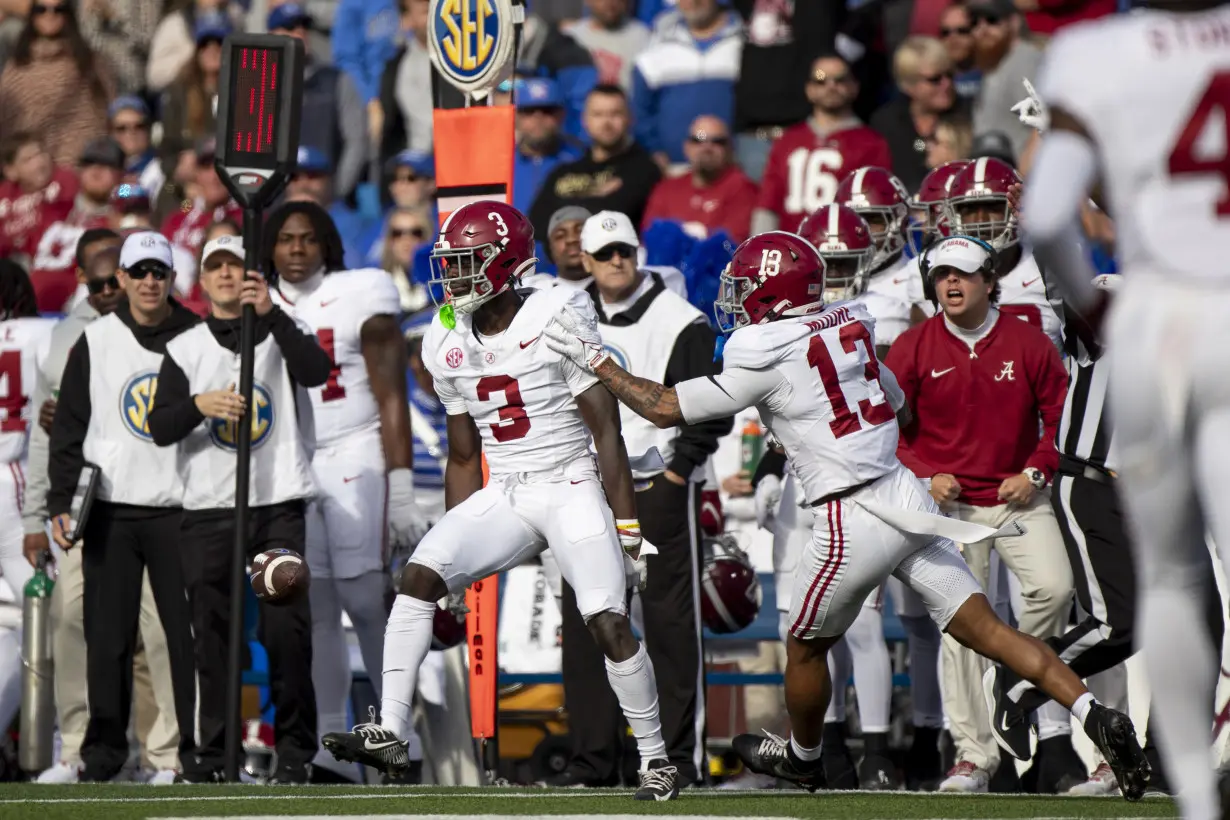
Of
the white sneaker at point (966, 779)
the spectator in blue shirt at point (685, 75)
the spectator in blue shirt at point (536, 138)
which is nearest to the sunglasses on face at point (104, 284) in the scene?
the spectator in blue shirt at point (536, 138)

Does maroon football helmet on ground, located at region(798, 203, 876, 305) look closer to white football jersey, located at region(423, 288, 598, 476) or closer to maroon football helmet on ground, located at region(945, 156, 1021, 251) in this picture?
maroon football helmet on ground, located at region(945, 156, 1021, 251)

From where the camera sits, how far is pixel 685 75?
12.1 meters

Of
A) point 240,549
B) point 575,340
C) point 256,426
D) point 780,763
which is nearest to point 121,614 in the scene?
point 240,549

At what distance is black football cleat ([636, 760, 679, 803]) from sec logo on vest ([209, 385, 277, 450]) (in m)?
2.57

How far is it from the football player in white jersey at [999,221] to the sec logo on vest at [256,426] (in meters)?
2.79

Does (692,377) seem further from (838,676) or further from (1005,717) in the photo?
(1005,717)

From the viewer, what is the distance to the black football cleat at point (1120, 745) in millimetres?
5844

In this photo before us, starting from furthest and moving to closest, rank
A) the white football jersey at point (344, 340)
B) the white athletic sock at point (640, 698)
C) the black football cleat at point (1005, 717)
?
the white football jersey at point (344, 340) < the black football cleat at point (1005, 717) < the white athletic sock at point (640, 698)

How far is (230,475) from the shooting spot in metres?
8.16

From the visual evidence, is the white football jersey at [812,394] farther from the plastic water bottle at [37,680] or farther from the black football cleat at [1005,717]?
the plastic water bottle at [37,680]

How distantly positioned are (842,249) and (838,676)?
1.66 meters

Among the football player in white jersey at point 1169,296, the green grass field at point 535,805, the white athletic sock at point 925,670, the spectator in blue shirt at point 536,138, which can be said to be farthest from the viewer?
the spectator in blue shirt at point 536,138

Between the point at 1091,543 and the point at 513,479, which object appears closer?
the point at 513,479

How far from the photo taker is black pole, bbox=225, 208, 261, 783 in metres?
7.72
